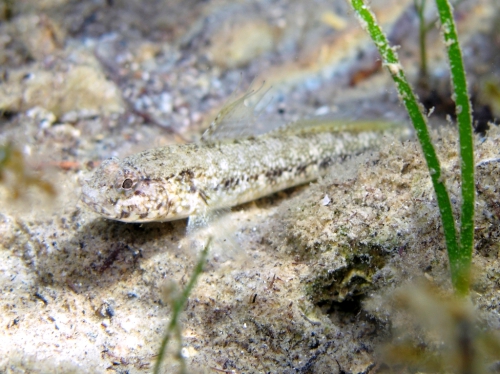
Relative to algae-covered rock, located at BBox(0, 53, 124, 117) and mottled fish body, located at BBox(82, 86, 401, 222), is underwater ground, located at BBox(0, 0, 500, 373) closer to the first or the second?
algae-covered rock, located at BBox(0, 53, 124, 117)

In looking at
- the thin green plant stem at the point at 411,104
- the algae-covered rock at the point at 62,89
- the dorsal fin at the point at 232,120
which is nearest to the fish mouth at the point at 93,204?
the dorsal fin at the point at 232,120

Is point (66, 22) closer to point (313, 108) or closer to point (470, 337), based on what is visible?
point (313, 108)

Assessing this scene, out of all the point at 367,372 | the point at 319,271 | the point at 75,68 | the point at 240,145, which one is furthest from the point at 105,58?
the point at 367,372

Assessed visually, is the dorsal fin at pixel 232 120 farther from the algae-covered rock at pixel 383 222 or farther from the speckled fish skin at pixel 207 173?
the algae-covered rock at pixel 383 222

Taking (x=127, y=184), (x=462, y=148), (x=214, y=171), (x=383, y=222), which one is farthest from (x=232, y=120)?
(x=462, y=148)

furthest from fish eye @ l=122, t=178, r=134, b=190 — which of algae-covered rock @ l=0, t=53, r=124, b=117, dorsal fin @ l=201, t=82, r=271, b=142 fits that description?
algae-covered rock @ l=0, t=53, r=124, b=117

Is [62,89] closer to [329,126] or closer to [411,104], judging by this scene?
[329,126]
